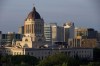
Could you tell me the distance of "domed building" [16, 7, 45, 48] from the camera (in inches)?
3002

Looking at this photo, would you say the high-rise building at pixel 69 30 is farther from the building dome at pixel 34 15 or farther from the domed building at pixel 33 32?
the domed building at pixel 33 32

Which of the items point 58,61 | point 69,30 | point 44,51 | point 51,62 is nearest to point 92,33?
point 69,30

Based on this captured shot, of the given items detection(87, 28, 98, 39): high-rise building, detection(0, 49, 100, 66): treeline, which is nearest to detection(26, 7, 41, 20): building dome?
detection(0, 49, 100, 66): treeline

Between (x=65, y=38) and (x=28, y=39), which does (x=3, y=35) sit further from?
(x=28, y=39)

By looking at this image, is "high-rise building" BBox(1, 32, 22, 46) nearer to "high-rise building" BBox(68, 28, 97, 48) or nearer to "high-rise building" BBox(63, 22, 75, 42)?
"high-rise building" BBox(68, 28, 97, 48)

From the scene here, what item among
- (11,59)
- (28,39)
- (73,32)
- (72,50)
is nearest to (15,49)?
(28,39)

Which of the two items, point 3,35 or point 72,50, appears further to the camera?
point 3,35

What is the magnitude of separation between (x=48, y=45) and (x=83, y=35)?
36.5 m

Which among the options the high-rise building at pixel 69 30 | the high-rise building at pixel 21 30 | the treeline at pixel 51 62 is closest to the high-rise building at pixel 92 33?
the high-rise building at pixel 69 30

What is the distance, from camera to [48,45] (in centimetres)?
7756

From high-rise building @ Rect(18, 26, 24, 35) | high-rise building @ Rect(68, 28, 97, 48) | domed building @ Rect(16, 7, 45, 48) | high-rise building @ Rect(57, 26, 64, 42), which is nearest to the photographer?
domed building @ Rect(16, 7, 45, 48)

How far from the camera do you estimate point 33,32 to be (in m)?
76.6

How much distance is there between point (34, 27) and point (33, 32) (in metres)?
0.54

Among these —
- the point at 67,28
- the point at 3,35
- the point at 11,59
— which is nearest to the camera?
the point at 11,59
